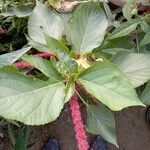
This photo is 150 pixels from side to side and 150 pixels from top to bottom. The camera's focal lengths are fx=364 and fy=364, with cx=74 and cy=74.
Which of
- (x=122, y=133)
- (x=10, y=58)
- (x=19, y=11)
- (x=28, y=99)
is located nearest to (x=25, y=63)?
(x=10, y=58)

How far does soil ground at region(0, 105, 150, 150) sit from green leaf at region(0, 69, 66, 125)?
5.32ft

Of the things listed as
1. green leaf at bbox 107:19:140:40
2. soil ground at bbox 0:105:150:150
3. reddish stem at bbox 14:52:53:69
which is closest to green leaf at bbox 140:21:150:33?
green leaf at bbox 107:19:140:40

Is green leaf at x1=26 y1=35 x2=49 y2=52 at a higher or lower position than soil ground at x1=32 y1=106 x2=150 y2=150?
higher

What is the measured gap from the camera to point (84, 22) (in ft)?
2.72

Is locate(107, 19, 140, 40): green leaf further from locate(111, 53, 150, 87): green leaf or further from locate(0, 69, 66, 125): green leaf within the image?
locate(0, 69, 66, 125): green leaf

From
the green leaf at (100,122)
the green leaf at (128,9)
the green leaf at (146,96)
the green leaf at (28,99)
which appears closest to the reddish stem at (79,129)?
the green leaf at (28,99)

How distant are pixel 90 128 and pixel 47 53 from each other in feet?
0.66

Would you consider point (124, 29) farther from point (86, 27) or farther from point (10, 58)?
point (10, 58)

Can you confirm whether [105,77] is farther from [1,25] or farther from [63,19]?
[1,25]

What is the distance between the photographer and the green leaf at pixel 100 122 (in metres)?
0.84

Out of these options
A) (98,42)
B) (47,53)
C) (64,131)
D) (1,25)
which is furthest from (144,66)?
(64,131)

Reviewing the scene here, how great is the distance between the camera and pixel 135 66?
79cm

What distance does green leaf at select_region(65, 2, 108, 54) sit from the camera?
813mm

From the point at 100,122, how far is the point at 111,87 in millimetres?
185
